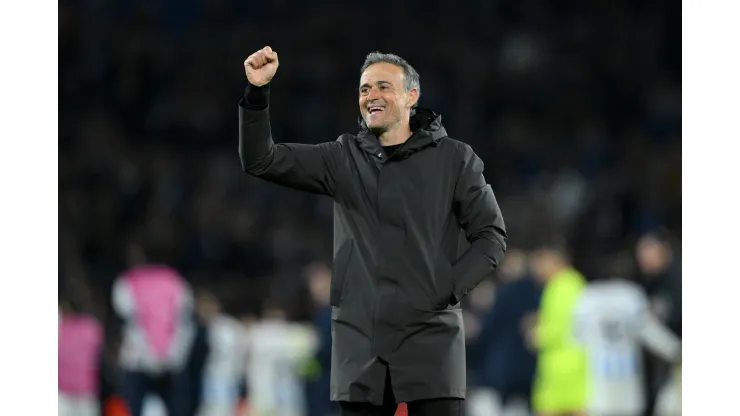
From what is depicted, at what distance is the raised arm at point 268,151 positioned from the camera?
3.89 metres

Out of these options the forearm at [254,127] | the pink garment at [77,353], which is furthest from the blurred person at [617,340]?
the forearm at [254,127]

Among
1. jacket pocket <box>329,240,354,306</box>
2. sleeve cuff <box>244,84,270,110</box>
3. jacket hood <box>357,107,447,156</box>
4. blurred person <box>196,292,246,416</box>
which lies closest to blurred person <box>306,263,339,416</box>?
blurred person <box>196,292,246,416</box>

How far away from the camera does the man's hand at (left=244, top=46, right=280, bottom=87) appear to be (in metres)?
3.86

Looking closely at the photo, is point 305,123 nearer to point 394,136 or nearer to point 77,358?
point 77,358

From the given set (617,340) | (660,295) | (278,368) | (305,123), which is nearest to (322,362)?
(278,368)

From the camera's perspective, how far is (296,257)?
14.2m

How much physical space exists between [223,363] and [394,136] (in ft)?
24.3

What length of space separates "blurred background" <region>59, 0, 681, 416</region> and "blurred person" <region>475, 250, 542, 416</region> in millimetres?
1394

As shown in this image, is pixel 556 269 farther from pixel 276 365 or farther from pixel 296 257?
pixel 296 257

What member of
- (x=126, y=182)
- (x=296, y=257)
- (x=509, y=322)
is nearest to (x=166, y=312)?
(x=509, y=322)

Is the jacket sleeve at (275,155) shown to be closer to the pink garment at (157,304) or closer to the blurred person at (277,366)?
the pink garment at (157,304)

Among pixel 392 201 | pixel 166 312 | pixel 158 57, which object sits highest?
pixel 158 57

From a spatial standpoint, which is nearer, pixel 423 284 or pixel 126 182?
pixel 423 284

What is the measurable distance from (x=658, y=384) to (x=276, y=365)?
3.23 meters
